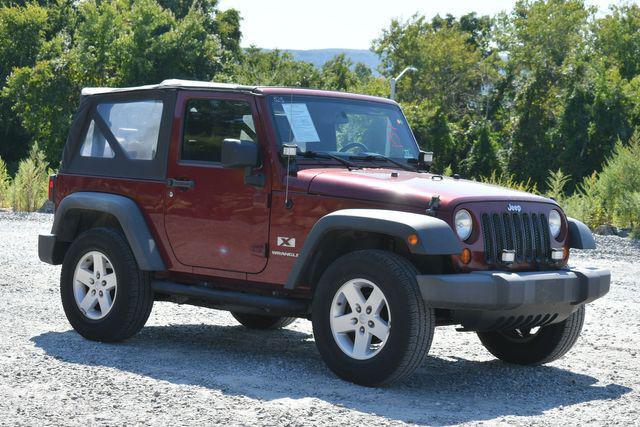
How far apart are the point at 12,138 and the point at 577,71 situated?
2680cm

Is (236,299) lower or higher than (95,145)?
lower

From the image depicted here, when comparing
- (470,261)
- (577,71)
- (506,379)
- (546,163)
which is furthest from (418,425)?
(577,71)

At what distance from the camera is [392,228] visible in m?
A: 6.67

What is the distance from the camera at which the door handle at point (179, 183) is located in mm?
7960

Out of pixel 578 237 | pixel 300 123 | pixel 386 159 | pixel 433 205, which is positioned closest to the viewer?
pixel 433 205

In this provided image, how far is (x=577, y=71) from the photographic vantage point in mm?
52844

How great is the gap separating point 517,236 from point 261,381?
6.30ft

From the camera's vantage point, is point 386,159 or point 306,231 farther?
point 386,159

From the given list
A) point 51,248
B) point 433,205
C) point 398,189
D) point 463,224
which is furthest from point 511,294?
point 51,248

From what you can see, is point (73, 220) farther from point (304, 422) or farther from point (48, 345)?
point (304, 422)

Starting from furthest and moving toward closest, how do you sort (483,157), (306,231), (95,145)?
(483,157)
(95,145)
(306,231)

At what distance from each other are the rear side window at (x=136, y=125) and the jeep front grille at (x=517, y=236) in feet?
9.02

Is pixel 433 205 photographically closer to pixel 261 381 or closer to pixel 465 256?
pixel 465 256

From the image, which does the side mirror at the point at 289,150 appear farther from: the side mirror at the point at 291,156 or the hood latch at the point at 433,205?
the hood latch at the point at 433,205
